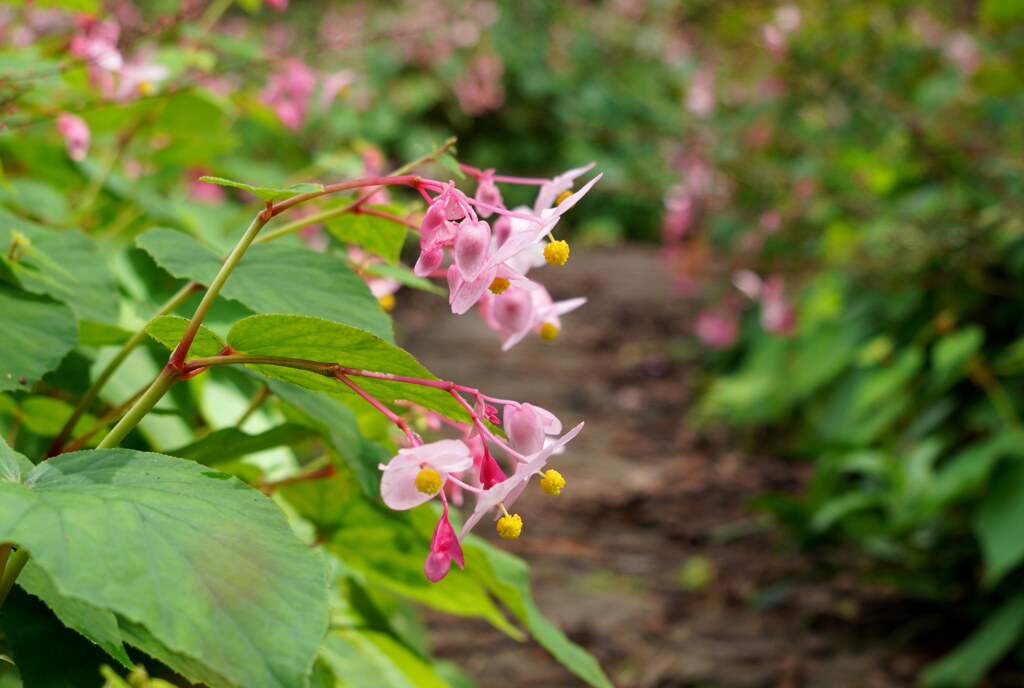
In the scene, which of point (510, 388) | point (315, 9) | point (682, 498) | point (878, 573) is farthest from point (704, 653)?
point (315, 9)

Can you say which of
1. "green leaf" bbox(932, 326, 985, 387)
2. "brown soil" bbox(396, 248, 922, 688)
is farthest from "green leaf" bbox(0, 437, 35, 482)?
"green leaf" bbox(932, 326, 985, 387)

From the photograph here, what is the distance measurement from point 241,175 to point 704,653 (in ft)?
4.77

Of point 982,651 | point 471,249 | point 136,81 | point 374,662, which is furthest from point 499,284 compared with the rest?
point 982,651

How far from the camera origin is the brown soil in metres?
2.10

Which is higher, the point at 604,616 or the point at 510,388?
Result: the point at 604,616

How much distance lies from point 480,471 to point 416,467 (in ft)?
0.17

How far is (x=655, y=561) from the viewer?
8.75ft

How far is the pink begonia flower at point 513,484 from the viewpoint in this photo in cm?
56

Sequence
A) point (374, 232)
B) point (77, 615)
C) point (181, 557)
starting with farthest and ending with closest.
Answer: point (374, 232) → point (77, 615) → point (181, 557)

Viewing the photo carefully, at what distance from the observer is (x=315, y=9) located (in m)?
7.73

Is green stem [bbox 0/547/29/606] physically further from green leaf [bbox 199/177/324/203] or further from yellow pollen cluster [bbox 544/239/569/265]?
yellow pollen cluster [bbox 544/239/569/265]

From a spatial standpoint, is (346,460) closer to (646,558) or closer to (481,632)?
(481,632)

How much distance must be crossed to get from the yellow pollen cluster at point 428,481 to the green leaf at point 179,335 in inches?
6.0

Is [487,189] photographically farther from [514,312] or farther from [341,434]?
[341,434]
